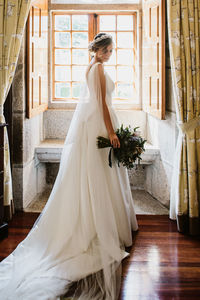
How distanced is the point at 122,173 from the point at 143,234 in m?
0.68

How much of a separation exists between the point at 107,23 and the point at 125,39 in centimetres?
35

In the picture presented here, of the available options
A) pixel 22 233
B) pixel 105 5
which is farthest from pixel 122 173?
pixel 105 5

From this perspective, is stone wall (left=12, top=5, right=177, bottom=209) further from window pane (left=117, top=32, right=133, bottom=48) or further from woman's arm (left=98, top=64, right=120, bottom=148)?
woman's arm (left=98, top=64, right=120, bottom=148)

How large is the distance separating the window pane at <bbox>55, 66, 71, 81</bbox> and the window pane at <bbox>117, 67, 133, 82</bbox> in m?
0.75

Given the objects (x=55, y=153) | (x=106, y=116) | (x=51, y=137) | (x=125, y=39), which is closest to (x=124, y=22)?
(x=125, y=39)

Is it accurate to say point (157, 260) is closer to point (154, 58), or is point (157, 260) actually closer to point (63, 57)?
point (154, 58)

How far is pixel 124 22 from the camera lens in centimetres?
556

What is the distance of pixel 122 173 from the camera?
12.1 feet

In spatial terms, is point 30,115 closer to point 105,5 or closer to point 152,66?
point 152,66

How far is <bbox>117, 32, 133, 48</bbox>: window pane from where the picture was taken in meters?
5.59

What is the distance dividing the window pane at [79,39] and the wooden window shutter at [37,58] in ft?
1.66

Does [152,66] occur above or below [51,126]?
above

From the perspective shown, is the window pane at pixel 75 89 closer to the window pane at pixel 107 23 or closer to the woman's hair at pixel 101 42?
the window pane at pixel 107 23

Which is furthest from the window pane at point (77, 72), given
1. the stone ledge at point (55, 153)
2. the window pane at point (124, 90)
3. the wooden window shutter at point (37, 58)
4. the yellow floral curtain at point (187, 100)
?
the yellow floral curtain at point (187, 100)
